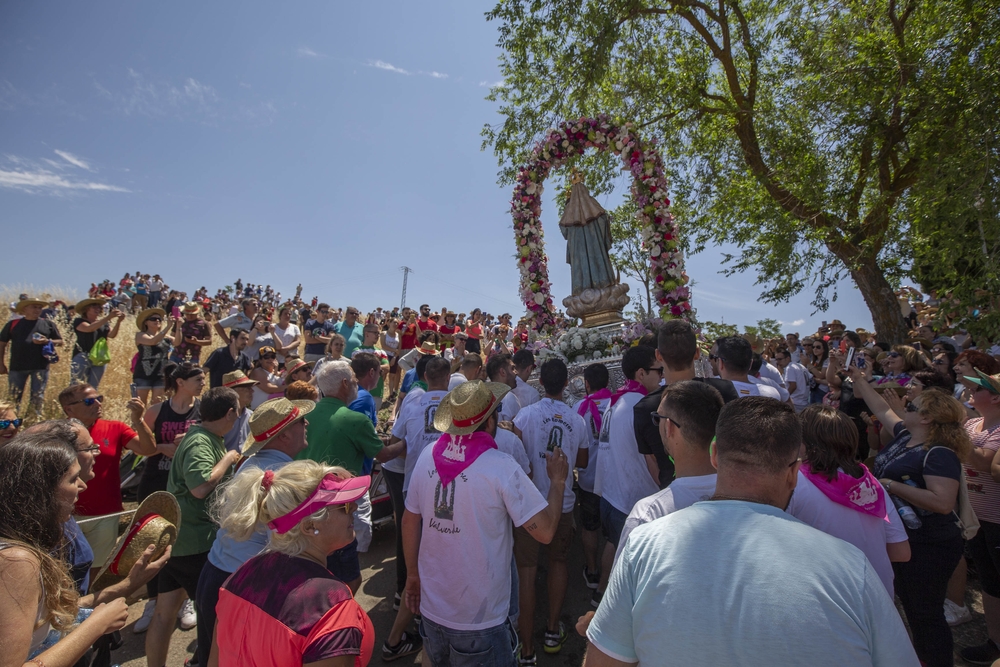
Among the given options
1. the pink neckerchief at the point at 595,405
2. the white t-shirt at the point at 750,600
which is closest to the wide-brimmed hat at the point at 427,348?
the pink neckerchief at the point at 595,405

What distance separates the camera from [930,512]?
3016 mm

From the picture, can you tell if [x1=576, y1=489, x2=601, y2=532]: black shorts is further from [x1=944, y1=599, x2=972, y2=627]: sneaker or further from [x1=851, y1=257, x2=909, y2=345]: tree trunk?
[x1=851, y1=257, x2=909, y2=345]: tree trunk

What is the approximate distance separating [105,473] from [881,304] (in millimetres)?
12969

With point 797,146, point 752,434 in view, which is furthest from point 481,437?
point 797,146

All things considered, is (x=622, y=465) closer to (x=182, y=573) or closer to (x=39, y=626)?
(x=182, y=573)

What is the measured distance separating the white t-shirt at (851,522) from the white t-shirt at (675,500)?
586 mm

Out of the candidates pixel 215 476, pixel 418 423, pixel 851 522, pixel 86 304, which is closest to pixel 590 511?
pixel 418 423

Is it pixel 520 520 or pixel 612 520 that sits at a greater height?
pixel 520 520

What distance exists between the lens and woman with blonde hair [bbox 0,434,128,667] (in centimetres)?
160

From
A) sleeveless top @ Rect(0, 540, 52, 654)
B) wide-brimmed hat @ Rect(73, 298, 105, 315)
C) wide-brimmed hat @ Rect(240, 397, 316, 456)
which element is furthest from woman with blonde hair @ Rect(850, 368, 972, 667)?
wide-brimmed hat @ Rect(73, 298, 105, 315)

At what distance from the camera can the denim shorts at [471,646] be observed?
8.52ft

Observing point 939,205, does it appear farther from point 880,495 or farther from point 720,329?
point 880,495

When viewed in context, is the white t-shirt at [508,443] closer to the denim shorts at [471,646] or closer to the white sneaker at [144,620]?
the denim shorts at [471,646]

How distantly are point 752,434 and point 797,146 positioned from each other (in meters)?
10.9
